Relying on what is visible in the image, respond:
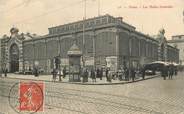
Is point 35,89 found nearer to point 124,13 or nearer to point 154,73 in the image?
point 124,13

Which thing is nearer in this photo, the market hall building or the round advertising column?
the market hall building

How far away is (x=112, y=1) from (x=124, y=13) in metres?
0.49

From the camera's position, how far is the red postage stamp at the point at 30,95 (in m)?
6.64

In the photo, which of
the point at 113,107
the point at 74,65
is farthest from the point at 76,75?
the point at 113,107

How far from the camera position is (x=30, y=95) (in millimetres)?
6762

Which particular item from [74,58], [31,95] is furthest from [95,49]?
[31,95]

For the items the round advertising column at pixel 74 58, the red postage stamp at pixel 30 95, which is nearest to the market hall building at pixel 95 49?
the round advertising column at pixel 74 58

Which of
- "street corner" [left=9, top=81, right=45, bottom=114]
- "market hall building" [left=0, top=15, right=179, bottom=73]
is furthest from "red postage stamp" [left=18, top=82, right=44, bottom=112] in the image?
"market hall building" [left=0, top=15, right=179, bottom=73]

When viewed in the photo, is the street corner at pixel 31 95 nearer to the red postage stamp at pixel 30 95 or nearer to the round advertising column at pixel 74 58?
the red postage stamp at pixel 30 95

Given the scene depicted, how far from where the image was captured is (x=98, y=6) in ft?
25.7

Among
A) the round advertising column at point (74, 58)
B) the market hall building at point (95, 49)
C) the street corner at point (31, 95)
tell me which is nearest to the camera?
the street corner at point (31, 95)

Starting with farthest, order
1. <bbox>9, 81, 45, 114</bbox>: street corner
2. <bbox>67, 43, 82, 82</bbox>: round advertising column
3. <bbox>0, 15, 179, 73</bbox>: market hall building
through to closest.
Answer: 1. <bbox>67, 43, 82, 82</bbox>: round advertising column
2. <bbox>0, 15, 179, 73</bbox>: market hall building
3. <bbox>9, 81, 45, 114</bbox>: street corner

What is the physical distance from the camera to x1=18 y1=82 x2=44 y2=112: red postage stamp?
6.64 m

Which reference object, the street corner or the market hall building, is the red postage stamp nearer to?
the street corner
